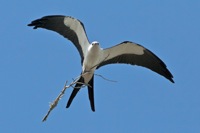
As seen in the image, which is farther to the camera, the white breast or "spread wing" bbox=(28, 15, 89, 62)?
"spread wing" bbox=(28, 15, 89, 62)

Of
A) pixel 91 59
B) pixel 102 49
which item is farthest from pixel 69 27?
pixel 91 59

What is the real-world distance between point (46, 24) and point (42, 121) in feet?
14.8

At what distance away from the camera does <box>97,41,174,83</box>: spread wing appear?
10.3 meters

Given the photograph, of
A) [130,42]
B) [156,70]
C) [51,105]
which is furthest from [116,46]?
[51,105]

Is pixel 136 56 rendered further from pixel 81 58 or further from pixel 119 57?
pixel 81 58

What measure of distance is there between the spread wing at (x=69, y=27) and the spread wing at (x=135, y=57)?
0.56 m

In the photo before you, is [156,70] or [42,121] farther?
[156,70]

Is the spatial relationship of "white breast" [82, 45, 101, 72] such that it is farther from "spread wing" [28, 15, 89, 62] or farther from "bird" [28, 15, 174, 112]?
"spread wing" [28, 15, 89, 62]

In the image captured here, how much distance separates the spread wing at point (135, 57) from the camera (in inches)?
405

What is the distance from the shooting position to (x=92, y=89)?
32.0ft

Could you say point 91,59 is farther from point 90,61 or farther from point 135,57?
point 135,57

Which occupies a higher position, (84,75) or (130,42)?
(130,42)

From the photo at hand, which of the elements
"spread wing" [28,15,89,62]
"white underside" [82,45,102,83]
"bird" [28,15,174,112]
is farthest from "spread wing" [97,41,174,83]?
"spread wing" [28,15,89,62]

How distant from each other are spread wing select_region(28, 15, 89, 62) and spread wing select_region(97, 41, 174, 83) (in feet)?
1.82
